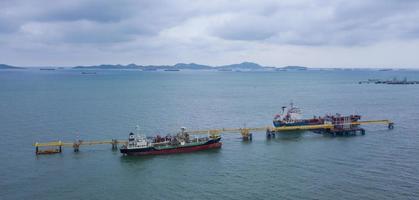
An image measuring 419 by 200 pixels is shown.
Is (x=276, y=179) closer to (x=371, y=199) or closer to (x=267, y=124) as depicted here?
(x=371, y=199)

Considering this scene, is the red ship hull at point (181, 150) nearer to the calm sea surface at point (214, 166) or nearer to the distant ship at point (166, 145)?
the distant ship at point (166, 145)

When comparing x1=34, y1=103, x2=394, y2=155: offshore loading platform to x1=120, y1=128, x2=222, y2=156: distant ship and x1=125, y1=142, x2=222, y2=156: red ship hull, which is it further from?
x1=125, y1=142, x2=222, y2=156: red ship hull

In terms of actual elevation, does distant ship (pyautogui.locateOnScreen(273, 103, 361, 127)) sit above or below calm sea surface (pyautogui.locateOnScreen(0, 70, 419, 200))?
above

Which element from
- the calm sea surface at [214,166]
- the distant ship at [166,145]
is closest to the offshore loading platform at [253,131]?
the distant ship at [166,145]

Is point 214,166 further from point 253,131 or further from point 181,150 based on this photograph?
point 253,131

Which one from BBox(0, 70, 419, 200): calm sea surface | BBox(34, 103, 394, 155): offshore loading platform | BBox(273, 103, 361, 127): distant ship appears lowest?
BBox(0, 70, 419, 200): calm sea surface

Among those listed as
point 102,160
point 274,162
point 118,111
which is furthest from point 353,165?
point 118,111

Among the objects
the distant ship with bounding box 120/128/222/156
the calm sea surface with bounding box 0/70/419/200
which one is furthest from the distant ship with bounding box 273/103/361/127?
the distant ship with bounding box 120/128/222/156

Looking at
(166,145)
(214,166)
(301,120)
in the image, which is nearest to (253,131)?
(301,120)
